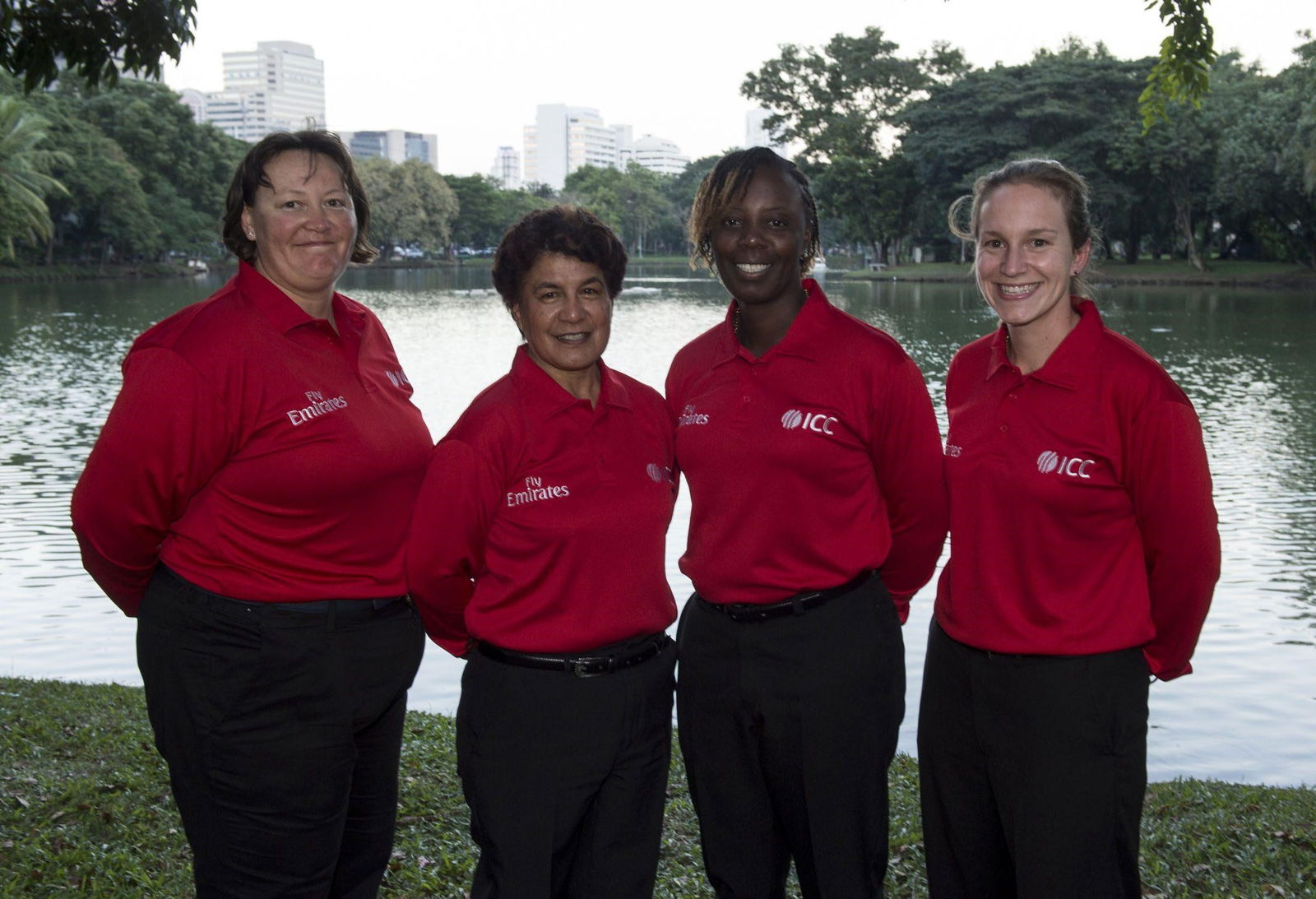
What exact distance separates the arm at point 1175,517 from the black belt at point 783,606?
2.30ft

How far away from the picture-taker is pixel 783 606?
9.89 ft

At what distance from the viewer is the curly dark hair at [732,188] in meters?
3.19

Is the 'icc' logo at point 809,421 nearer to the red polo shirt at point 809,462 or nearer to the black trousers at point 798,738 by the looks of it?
the red polo shirt at point 809,462

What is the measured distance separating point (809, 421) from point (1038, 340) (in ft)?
1.87

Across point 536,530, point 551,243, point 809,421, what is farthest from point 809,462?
point 551,243

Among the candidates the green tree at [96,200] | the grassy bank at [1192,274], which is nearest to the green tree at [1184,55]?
the grassy bank at [1192,274]

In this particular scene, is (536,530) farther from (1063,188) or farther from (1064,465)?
(1063,188)

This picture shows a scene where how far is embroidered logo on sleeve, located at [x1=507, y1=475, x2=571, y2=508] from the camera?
112 inches

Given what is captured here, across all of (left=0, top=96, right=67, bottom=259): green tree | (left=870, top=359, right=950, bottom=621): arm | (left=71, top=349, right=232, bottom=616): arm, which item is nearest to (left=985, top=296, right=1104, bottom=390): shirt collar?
(left=870, top=359, right=950, bottom=621): arm

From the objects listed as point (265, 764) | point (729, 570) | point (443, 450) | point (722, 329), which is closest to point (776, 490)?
point (729, 570)

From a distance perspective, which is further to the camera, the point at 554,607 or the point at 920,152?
the point at 920,152

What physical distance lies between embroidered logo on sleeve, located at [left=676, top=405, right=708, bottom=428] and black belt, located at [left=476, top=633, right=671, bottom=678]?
0.62 metres

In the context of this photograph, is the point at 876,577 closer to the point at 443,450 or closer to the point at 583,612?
the point at 583,612

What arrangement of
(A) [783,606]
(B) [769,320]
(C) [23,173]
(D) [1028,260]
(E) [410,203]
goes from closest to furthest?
(D) [1028,260]
(A) [783,606]
(B) [769,320]
(C) [23,173]
(E) [410,203]
